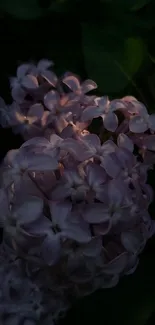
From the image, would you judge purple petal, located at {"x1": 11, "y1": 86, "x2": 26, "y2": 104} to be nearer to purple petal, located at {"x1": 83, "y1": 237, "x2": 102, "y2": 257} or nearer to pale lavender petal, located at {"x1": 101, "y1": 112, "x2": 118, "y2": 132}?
pale lavender petal, located at {"x1": 101, "y1": 112, "x2": 118, "y2": 132}

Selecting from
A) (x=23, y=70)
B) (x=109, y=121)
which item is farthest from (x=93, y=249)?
(x=23, y=70)

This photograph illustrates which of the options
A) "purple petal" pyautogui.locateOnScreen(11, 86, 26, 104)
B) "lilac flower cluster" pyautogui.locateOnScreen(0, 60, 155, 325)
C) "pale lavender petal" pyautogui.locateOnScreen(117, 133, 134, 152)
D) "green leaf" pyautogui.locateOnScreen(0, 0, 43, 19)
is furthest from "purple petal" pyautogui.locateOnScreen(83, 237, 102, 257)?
"green leaf" pyautogui.locateOnScreen(0, 0, 43, 19)

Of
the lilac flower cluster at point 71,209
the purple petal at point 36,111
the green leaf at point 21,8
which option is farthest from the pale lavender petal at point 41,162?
the green leaf at point 21,8

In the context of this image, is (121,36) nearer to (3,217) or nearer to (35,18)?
(35,18)

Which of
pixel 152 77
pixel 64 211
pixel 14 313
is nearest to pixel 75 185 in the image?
pixel 64 211

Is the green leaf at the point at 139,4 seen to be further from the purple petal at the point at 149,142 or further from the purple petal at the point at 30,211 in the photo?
the purple petal at the point at 30,211

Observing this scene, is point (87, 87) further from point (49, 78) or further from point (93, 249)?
point (93, 249)
